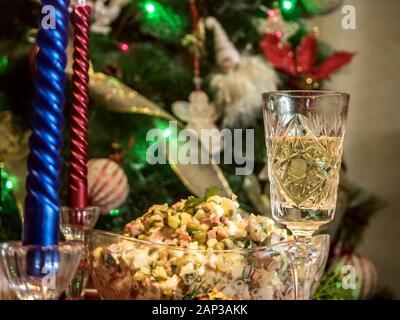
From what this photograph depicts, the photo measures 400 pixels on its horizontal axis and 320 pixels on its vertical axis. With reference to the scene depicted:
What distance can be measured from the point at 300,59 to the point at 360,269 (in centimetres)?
59

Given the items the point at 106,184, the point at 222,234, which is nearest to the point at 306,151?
the point at 222,234

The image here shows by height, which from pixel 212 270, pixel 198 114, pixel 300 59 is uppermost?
pixel 300 59

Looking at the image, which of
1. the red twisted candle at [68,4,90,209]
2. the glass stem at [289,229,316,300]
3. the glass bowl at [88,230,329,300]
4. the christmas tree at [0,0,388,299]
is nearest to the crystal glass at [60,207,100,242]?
the red twisted candle at [68,4,90,209]

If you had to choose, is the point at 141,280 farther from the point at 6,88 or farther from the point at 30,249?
the point at 6,88

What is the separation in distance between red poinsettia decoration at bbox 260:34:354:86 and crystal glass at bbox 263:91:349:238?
1.25 metres

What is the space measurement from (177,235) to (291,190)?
0.12m

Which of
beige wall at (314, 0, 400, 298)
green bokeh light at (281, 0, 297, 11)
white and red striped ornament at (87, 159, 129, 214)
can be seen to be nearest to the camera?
white and red striped ornament at (87, 159, 129, 214)

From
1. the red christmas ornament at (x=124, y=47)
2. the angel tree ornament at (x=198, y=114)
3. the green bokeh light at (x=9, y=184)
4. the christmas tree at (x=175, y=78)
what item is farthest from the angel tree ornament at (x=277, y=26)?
the green bokeh light at (x=9, y=184)

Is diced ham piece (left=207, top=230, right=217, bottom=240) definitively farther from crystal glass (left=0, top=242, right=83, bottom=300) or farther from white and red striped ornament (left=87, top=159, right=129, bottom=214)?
white and red striped ornament (left=87, top=159, right=129, bottom=214)

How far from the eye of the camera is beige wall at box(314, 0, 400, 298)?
2109 mm

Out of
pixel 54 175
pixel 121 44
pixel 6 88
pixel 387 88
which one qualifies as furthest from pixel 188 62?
pixel 54 175

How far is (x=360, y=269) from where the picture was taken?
1881 millimetres

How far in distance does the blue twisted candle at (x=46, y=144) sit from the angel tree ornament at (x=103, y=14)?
4.51 feet

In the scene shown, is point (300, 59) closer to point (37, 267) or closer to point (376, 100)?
point (376, 100)
